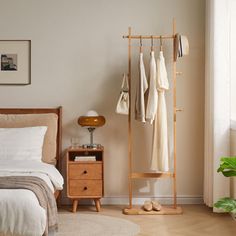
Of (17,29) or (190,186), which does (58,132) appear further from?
(190,186)

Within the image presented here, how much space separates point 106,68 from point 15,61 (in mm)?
→ 1064

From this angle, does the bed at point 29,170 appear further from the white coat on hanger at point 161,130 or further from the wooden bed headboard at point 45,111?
the white coat on hanger at point 161,130

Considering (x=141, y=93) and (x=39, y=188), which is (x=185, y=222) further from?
(x=39, y=188)

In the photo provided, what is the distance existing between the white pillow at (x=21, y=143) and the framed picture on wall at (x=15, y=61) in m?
0.75

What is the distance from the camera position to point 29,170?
13.8 feet

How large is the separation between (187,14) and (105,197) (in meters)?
2.32

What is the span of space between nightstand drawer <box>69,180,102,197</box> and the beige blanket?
1.15 metres

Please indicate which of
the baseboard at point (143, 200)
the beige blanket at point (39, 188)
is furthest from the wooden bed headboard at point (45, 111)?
the beige blanket at point (39, 188)

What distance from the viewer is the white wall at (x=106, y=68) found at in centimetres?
542

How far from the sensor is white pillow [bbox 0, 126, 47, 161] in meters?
4.77

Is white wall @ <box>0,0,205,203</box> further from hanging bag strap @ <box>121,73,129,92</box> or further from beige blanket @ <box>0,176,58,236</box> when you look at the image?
beige blanket @ <box>0,176,58,236</box>

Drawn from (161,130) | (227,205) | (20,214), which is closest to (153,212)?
(161,130)

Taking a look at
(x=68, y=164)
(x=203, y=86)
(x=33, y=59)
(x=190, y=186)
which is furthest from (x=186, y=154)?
(x=33, y=59)

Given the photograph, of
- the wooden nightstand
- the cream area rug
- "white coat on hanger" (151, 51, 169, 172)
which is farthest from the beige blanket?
"white coat on hanger" (151, 51, 169, 172)
